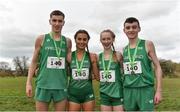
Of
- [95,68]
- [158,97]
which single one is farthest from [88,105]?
[158,97]

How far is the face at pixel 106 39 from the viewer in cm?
630

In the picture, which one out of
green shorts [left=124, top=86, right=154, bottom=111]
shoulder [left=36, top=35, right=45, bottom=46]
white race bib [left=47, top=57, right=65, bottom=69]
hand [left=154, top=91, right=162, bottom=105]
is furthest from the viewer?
shoulder [left=36, top=35, right=45, bottom=46]

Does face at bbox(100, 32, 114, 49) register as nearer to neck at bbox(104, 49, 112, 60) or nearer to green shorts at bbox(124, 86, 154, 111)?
neck at bbox(104, 49, 112, 60)

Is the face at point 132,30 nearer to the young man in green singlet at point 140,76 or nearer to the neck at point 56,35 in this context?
the young man in green singlet at point 140,76

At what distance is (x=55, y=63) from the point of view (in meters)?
6.06

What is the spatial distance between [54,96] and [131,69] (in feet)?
4.18

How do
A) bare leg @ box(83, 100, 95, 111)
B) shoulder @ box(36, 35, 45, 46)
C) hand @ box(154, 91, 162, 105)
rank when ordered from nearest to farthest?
hand @ box(154, 91, 162, 105), shoulder @ box(36, 35, 45, 46), bare leg @ box(83, 100, 95, 111)

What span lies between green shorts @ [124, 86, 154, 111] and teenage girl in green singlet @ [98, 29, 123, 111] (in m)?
0.24

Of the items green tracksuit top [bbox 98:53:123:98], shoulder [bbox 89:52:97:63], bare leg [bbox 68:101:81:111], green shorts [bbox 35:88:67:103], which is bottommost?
bare leg [bbox 68:101:81:111]

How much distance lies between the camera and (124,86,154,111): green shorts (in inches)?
233

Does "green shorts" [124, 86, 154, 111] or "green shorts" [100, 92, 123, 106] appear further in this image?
"green shorts" [100, 92, 123, 106]

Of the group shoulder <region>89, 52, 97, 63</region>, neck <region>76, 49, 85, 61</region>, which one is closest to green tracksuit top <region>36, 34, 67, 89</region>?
neck <region>76, 49, 85, 61</region>

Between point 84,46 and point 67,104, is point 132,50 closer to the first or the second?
point 84,46

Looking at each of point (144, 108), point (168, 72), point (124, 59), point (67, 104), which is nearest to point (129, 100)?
point (144, 108)
